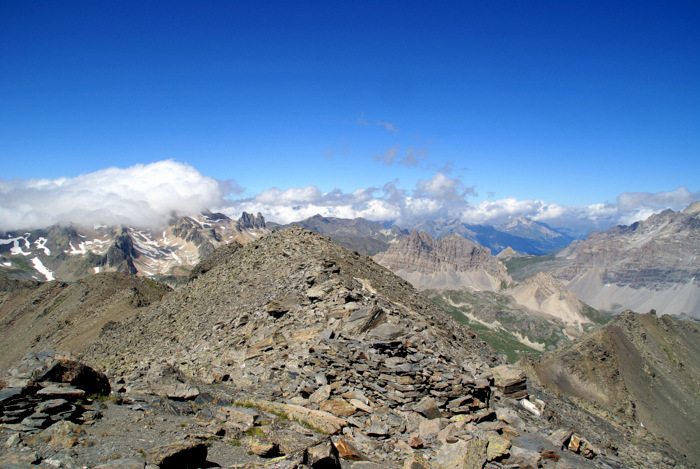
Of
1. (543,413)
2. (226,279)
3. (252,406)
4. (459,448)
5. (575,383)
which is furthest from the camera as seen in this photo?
(575,383)

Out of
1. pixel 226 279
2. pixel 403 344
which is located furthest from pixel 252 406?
pixel 226 279

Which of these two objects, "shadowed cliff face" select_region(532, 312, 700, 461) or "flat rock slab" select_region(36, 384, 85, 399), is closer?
"flat rock slab" select_region(36, 384, 85, 399)

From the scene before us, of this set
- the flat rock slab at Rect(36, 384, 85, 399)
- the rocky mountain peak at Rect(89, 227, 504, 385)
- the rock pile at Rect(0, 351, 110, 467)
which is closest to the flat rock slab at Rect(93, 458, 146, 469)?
the rock pile at Rect(0, 351, 110, 467)

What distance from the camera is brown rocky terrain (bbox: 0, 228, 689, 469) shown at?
41.1 ft

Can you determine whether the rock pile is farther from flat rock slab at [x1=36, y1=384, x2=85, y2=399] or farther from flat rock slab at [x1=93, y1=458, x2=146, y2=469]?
flat rock slab at [x1=93, y1=458, x2=146, y2=469]

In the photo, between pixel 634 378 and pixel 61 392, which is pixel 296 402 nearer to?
pixel 61 392

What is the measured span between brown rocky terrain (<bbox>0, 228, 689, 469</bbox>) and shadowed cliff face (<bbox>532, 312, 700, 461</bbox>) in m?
76.4

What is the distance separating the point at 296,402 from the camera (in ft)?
64.3

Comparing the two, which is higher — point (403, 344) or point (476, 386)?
point (403, 344)

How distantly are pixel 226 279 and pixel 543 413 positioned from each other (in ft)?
121

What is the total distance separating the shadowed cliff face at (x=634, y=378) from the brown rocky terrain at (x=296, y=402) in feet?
251

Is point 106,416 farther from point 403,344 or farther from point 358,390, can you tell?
point 403,344

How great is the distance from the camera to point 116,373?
103 feet

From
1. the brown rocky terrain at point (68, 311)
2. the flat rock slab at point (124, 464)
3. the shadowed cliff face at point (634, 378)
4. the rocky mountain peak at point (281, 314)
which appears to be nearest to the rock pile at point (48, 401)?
the flat rock slab at point (124, 464)
